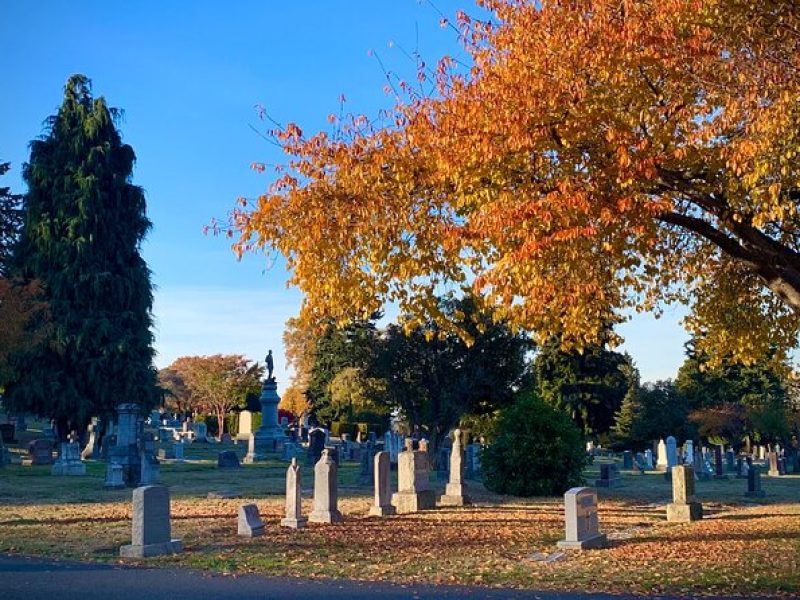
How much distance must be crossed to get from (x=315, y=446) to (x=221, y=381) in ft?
136

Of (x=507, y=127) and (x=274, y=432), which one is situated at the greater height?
(x=507, y=127)

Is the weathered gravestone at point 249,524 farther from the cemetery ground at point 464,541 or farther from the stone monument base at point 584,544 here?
the stone monument base at point 584,544

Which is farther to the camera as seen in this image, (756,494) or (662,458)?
(662,458)

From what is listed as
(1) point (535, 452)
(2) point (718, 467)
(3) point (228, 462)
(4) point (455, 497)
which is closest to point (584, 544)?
(4) point (455, 497)

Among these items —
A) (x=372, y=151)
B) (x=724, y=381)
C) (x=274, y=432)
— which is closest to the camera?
(x=372, y=151)

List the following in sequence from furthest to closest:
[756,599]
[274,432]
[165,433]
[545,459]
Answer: [165,433], [274,432], [545,459], [756,599]

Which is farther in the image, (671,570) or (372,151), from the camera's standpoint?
(372,151)

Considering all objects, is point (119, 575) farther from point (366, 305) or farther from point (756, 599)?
point (756, 599)

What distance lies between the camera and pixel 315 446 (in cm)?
4259

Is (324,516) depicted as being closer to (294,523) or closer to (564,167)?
(294,523)

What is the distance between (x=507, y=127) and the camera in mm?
12289

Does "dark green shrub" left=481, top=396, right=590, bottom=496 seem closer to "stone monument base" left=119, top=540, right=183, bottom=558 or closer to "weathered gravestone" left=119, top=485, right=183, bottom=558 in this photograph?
"weathered gravestone" left=119, top=485, right=183, bottom=558

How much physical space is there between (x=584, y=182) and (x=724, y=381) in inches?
2343

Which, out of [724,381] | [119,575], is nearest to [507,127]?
[119,575]
